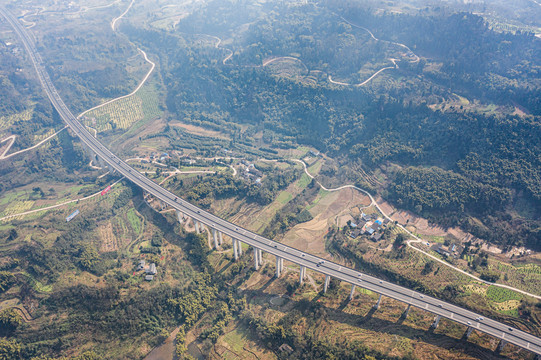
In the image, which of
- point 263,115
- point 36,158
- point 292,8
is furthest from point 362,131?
point 36,158

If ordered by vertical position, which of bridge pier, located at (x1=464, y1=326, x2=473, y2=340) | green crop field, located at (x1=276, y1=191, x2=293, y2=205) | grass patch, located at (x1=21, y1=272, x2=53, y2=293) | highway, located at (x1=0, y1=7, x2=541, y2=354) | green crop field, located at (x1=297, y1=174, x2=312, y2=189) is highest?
highway, located at (x1=0, y1=7, x2=541, y2=354)

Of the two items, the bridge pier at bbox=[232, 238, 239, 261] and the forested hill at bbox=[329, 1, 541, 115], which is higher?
the forested hill at bbox=[329, 1, 541, 115]

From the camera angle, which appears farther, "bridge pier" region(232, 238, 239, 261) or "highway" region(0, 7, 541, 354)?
"bridge pier" region(232, 238, 239, 261)

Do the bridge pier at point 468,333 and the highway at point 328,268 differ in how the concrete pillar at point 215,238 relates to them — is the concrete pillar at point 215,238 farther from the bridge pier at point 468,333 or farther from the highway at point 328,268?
the bridge pier at point 468,333

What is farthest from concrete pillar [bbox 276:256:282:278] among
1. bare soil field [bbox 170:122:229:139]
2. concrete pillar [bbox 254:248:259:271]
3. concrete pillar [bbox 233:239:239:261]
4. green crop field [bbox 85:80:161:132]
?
green crop field [bbox 85:80:161:132]

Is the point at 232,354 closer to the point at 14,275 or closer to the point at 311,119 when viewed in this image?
the point at 14,275

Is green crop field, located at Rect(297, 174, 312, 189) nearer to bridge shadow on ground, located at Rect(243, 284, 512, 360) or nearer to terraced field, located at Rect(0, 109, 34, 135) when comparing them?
bridge shadow on ground, located at Rect(243, 284, 512, 360)

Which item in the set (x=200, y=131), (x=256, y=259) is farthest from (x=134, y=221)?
(x=200, y=131)
